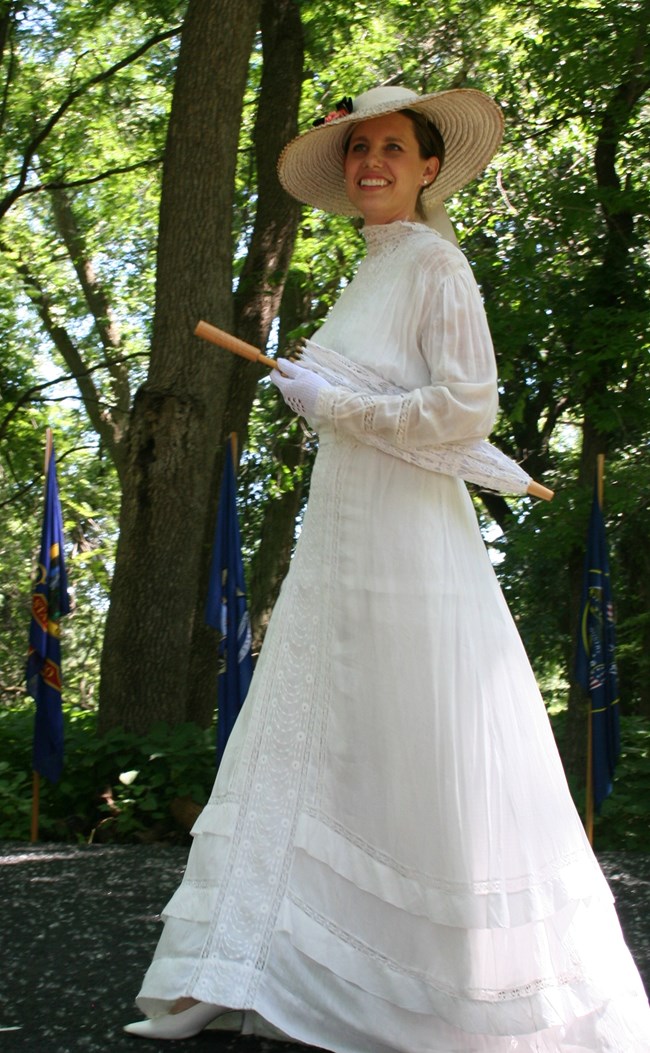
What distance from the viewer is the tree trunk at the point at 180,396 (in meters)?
7.50

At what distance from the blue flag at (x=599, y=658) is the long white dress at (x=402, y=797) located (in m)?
4.50

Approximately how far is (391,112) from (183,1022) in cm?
216

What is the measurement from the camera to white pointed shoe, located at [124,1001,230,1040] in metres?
2.89

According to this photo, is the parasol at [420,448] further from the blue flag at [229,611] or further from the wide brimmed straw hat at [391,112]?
the blue flag at [229,611]

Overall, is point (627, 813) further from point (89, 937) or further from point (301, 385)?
point (301, 385)

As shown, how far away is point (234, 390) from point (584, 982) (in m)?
7.00

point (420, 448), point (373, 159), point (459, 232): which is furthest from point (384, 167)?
point (459, 232)

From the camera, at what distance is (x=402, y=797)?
2865 mm

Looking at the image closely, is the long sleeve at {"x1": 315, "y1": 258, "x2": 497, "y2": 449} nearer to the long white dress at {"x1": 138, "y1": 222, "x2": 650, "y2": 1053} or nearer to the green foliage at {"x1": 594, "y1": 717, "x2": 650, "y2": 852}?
the long white dress at {"x1": 138, "y1": 222, "x2": 650, "y2": 1053}

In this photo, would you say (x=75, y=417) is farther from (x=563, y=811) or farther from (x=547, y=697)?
(x=563, y=811)

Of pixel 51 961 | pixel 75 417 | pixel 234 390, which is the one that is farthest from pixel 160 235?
pixel 75 417

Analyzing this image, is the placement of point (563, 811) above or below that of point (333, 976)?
above

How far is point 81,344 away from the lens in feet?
59.5

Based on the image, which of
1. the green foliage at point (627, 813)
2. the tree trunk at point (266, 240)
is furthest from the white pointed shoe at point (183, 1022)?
the tree trunk at point (266, 240)
